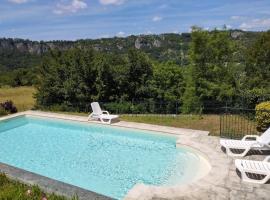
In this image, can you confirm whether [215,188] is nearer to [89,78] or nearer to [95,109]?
[95,109]

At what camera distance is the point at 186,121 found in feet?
49.5

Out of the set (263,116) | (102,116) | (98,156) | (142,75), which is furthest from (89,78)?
(263,116)

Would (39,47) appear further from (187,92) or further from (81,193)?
(81,193)

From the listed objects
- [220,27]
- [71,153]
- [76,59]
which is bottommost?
[71,153]

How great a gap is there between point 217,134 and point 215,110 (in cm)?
786

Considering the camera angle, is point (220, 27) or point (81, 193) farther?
point (220, 27)

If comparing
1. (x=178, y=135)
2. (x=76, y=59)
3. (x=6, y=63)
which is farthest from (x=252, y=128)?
(x=6, y=63)

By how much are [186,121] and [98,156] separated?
5132 mm

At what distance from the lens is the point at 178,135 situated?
1278cm

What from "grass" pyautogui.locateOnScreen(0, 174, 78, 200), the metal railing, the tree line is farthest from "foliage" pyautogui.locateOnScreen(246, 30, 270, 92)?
"grass" pyautogui.locateOnScreen(0, 174, 78, 200)

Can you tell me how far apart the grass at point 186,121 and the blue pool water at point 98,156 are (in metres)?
1.59

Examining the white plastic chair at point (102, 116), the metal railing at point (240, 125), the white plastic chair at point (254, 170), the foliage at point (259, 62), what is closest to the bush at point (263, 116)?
the metal railing at point (240, 125)

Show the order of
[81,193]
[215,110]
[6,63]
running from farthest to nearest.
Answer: [6,63]
[215,110]
[81,193]

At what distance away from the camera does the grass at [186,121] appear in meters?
13.8
